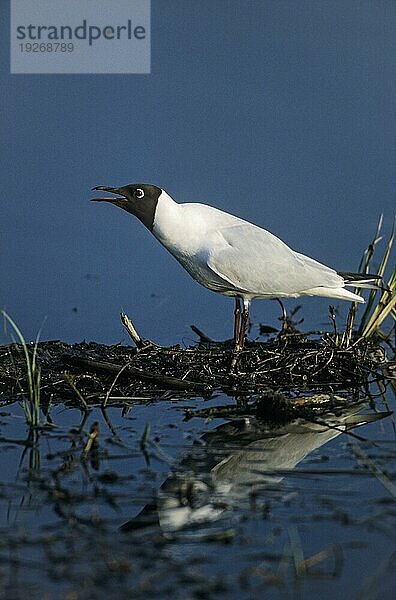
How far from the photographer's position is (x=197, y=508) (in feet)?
14.2

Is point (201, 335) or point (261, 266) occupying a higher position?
point (261, 266)

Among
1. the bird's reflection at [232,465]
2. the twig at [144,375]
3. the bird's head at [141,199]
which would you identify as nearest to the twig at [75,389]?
the twig at [144,375]

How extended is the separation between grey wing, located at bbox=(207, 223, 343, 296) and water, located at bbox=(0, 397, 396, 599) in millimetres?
1267

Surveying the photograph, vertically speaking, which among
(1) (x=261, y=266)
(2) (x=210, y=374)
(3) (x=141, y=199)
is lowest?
(2) (x=210, y=374)

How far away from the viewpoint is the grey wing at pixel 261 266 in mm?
6832

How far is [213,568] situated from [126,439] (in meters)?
1.73

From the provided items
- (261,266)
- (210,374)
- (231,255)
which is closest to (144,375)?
(210,374)

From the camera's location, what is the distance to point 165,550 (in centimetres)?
386

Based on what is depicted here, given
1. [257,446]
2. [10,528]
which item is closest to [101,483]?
[10,528]

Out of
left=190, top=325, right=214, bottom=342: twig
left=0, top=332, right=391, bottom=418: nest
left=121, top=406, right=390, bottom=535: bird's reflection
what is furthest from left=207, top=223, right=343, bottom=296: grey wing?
left=121, top=406, right=390, bottom=535: bird's reflection

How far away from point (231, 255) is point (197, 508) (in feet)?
8.95

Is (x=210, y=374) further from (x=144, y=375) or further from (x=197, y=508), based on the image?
(x=197, y=508)

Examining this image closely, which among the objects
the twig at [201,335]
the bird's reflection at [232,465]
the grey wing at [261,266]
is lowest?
the bird's reflection at [232,465]

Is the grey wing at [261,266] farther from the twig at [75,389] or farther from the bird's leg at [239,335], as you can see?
the twig at [75,389]
